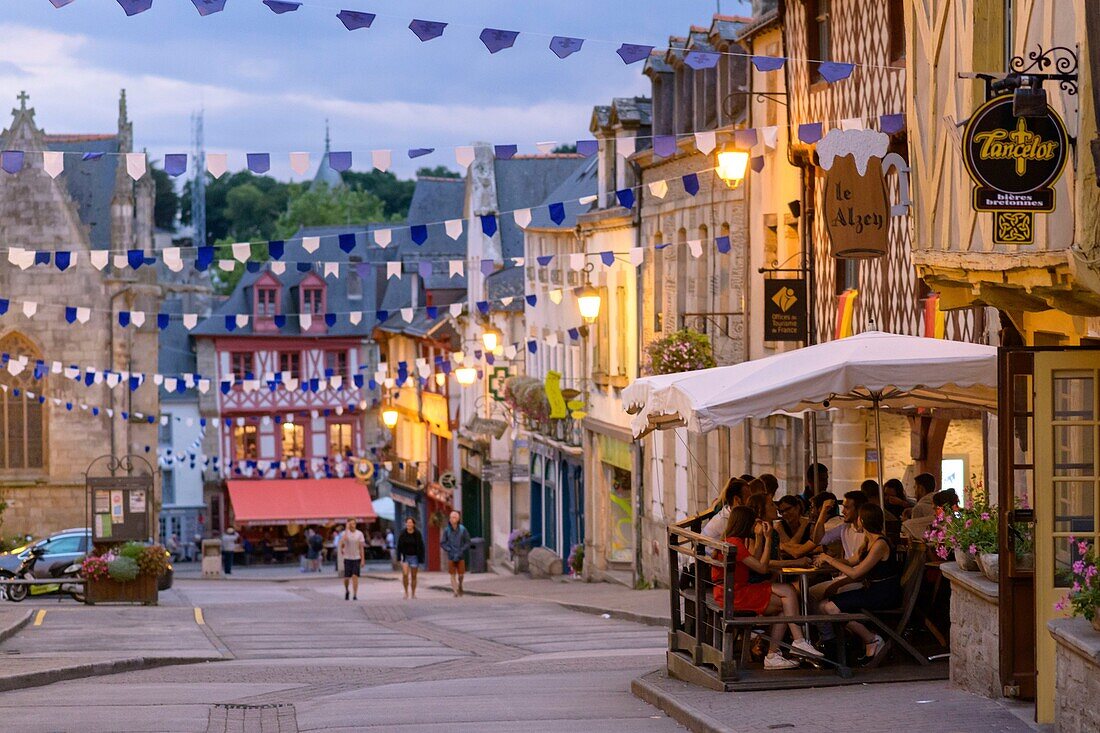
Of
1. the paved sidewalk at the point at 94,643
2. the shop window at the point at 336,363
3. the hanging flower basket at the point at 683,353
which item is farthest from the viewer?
the shop window at the point at 336,363

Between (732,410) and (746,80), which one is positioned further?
(746,80)

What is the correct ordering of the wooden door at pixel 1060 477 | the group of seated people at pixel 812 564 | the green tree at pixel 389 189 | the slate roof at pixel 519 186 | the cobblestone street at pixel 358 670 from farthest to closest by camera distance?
the green tree at pixel 389 189 → the slate roof at pixel 519 186 → the group of seated people at pixel 812 564 → the cobblestone street at pixel 358 670 → the wooden door at pixel 1060 477

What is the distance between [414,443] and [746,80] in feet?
101

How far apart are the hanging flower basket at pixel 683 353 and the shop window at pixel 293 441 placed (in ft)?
118

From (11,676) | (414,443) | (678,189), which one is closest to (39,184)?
(414,443)

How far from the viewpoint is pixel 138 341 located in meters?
47.8

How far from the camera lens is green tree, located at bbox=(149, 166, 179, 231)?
104 meters

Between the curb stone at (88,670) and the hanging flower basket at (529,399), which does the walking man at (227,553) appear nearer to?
the hanging flower basket at (529,399)

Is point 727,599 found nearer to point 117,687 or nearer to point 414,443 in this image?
point 117,687

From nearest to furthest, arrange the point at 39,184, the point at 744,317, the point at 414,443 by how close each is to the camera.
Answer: the point at 744,317, the point at 39,184, the point at 414,443

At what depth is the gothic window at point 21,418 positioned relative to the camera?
45.3 meters

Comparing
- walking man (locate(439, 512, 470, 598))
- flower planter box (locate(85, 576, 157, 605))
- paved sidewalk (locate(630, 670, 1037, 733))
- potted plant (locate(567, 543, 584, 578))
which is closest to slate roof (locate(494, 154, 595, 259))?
potted plant (locate(567, 543, 584, 578))

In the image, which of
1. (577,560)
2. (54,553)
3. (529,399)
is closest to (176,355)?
(54,553)

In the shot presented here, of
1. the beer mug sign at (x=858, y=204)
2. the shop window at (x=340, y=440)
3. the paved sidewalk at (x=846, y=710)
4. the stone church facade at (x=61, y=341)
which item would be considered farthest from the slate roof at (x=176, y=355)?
the paved sidewalk at (x=846, y=710)
